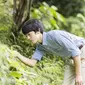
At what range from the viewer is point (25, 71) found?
20.0 feet

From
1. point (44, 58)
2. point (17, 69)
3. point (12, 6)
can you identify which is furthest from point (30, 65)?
point (12, 6)

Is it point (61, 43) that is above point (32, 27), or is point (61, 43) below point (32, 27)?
below

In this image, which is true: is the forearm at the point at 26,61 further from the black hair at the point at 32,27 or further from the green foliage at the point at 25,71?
the black hair at the point at 32,27

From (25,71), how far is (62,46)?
2.19 feet

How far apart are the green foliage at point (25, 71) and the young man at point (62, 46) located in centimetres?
21

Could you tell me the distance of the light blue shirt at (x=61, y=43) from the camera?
5.75 metres

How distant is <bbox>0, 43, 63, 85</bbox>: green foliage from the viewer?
522cm

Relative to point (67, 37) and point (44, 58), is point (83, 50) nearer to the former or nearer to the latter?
point (67, 37)

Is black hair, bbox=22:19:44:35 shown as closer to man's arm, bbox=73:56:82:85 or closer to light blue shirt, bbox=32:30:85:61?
light blue shirt, bbox=32:30:85:61

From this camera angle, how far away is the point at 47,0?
13.6m

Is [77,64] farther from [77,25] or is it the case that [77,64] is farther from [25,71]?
[77,25]

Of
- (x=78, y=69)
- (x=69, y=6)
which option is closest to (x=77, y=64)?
(x=78, y=69)

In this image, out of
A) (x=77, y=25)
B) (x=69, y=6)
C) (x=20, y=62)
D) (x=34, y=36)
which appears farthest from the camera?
(x=69, y=6)

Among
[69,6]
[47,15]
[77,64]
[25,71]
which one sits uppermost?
[77,64]
